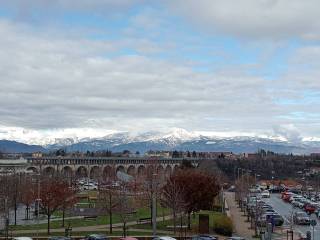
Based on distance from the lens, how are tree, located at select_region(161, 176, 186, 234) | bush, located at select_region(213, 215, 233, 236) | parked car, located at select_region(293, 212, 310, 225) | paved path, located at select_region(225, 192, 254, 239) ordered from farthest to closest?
1. parked car, located at select_region(293, 212, 310, 225)
2. paved path, located at select_region(225, 192, 254, 239)
3. tree, located at select_region(161, 176, 186, 234)
4. bush, located at select_region(213, 215, 233, 236)

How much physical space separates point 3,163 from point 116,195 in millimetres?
126223

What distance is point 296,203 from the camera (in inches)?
3519

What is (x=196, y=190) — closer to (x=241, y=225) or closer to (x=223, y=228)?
(x=223, y=228)

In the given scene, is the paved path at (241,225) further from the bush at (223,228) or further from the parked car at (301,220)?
the parked car at (301,220)

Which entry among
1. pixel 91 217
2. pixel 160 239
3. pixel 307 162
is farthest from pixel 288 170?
pixel 160 239

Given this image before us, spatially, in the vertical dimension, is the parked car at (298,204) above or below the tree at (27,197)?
below

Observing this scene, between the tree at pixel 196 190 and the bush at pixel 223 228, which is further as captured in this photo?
the tree at pixel 196 190

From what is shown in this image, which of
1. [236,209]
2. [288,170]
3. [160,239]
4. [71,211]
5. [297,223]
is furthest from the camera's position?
[288,170]

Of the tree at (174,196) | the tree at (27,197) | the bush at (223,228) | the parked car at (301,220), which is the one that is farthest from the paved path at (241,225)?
the tree at (27,197)

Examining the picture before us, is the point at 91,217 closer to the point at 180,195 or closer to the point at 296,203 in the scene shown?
the point at 180,195

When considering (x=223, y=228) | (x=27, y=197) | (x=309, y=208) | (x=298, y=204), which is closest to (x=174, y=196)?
(x=223, y=228)

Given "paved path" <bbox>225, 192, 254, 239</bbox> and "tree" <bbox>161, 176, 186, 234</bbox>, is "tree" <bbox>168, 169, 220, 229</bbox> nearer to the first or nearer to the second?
"tree" <bbox>161, 176, 186, 234</bbox>

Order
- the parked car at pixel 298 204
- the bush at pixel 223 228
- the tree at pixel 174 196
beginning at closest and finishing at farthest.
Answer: the bush at pixel 223 228 → the tree at pixel 174 196 → the parked car at pixel 298 204

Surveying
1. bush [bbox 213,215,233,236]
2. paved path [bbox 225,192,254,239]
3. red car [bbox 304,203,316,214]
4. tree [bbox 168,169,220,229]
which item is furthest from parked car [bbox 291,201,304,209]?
bush [bbox 213,215,233,236]
